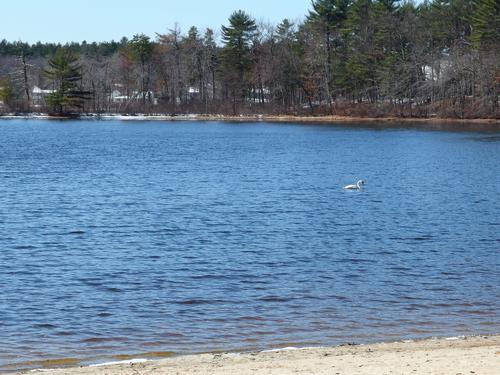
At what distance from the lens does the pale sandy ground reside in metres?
11.2

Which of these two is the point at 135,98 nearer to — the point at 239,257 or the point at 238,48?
the point at 238,48

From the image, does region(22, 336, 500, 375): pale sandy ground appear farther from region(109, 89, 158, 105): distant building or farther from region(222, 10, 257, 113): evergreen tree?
region(109, 89, 158, 105): distant building

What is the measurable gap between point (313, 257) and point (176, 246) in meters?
4.09

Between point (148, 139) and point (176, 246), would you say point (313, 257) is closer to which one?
point (176, 246)

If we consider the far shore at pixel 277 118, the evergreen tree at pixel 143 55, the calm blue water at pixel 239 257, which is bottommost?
the calm blue water at pixel 239 257

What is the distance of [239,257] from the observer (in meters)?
22.8

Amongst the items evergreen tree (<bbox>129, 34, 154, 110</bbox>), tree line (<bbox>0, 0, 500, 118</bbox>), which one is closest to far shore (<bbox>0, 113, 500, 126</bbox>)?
tree line (<bbox>0, 0, 500, 118</bbox>)

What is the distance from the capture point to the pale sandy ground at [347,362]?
1120 cm

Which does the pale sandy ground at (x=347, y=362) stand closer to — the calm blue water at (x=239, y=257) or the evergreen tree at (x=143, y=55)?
the calm blue water at (x=239, y=257)

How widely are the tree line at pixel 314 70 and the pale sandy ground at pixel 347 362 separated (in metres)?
86.4

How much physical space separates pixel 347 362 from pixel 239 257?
36.2 ft

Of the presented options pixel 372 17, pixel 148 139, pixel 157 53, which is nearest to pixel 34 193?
pixel 148 139

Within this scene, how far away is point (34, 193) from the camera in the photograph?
1479 inches

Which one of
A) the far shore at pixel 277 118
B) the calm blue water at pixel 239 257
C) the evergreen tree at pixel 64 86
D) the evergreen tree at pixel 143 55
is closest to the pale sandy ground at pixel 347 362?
the calm blue water at pixel 239 257
